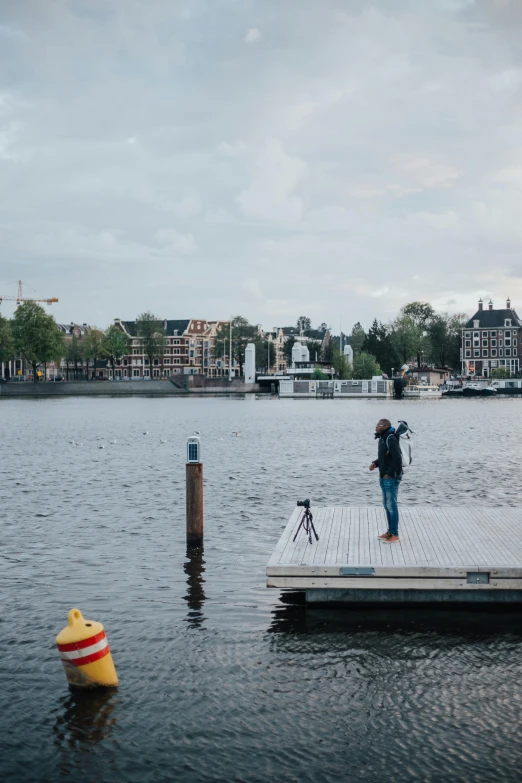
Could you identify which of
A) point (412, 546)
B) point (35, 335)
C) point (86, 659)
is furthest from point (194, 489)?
point (35, 335)

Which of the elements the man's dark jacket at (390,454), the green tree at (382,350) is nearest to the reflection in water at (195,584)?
the man's dark jacket at (390,454)

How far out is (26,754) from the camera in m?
9.78

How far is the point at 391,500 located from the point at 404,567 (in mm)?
2203

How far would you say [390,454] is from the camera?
51.5 ft

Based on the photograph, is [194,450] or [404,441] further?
[194,450]

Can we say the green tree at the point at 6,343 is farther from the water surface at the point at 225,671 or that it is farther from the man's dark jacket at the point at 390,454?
the man's dark jacket at the point at 390,454

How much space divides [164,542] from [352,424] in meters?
57.9

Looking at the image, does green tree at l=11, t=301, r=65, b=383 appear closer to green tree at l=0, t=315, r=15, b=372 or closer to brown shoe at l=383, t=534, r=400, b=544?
green tree at l=0, t=315, r=15, b=372

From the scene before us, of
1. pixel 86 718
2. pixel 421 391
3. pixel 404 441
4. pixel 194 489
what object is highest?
pixel 404 441

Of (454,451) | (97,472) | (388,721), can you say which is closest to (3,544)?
(388,721)

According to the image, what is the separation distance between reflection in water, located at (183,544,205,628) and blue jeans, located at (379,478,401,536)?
397 centimetres

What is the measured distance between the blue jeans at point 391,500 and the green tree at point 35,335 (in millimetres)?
172846

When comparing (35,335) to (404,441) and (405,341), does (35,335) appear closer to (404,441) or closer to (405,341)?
(405,341)

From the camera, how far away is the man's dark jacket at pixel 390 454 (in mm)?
15641
